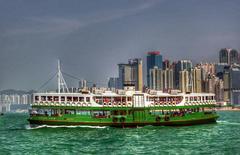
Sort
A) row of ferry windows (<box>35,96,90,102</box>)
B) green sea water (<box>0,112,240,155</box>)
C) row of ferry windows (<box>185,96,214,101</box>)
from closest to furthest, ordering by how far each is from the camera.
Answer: green sea water (<box>0,112,240,155</box>), row of ferry windows (<box>35,96,90,102</box>), row of ferry windows (<box>185,96,214,101</box>)

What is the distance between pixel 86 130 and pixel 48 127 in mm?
6767

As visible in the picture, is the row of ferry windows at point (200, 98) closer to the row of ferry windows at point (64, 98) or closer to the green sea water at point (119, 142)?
the green sea water at point (119, 142)

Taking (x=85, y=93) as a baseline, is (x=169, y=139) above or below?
below

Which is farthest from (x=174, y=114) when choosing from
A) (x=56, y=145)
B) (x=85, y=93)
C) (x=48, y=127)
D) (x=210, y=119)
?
(x=56, y=145)

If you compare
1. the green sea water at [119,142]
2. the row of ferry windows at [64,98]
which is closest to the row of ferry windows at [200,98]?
the green sea water at [119,142]

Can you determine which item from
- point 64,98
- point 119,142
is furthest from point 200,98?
point 119,142

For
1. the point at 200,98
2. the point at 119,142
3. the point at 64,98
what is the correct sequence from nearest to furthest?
1. the point at 119,142
2. the point at 64,98
3. the point at 200,98

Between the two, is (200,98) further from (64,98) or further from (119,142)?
(119,142)

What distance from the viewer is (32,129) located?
63.8 meters

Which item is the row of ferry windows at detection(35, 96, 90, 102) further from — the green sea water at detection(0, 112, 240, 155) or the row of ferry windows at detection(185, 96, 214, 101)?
the row of ferry windows at detection(185, 96, 214, 101)

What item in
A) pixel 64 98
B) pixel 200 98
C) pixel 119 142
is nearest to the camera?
pixel 119 142

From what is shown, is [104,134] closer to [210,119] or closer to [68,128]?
[68,128]

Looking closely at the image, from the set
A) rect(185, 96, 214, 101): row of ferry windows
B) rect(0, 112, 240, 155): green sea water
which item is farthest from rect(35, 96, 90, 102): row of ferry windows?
rect(185, 96, 214, 101): row of ferry windows

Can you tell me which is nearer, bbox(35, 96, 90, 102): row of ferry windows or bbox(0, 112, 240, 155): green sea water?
bbox(0, 112, 240, 155): green sea water
